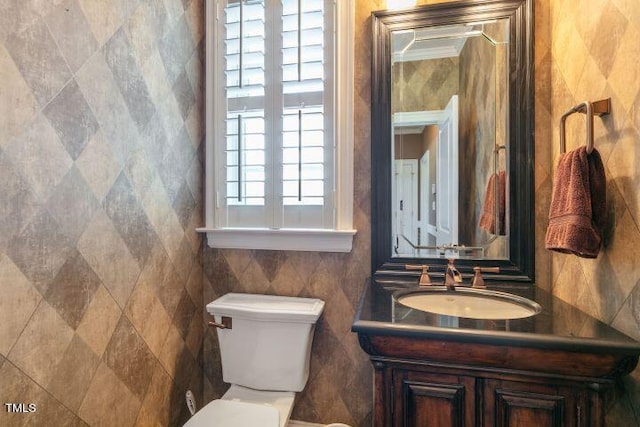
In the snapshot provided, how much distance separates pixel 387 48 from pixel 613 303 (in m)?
1.30

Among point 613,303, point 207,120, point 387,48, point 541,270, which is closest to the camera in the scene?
point 613,303

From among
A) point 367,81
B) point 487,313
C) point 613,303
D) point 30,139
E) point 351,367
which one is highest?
point 367,81

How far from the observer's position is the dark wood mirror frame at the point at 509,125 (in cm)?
141

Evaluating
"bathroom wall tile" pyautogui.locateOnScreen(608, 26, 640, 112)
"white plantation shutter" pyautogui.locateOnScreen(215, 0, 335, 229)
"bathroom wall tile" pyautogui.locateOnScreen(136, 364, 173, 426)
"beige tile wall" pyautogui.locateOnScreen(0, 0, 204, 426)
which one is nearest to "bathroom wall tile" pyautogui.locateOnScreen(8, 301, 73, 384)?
"beige tile wall" pyautogui.locateOnScreen(0, 0, 204, 426)

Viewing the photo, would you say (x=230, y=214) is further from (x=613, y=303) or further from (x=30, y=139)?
(x=613, y=303)

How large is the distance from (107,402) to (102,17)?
1.34 metres

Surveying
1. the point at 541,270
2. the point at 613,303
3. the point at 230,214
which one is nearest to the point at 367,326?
the point at 613,303

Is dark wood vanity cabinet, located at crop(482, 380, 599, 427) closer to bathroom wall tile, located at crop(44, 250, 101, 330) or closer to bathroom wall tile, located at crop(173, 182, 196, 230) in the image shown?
bathroom wall tile, located at crop(44, 250, 101, 330)

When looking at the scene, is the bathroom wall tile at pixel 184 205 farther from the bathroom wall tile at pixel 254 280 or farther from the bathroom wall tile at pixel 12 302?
the bathroom wall tile at pixel 12 302

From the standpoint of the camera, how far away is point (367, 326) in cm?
94

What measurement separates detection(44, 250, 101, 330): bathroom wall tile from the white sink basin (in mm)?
1064

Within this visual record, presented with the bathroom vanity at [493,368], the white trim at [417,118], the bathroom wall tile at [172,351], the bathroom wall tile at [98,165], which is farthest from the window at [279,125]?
the bathroom vanity at [493,368]

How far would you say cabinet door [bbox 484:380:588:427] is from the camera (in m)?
0.86

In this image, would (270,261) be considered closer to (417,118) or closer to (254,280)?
(254,280)
